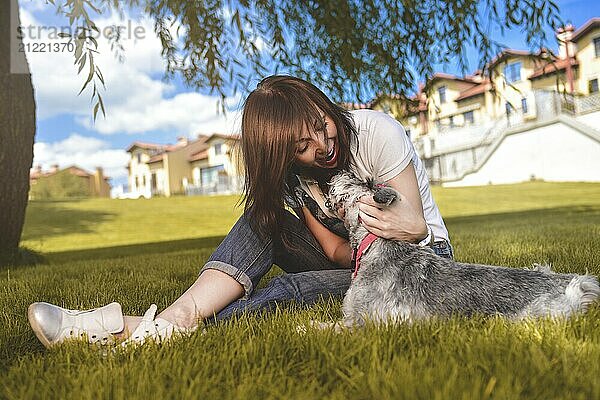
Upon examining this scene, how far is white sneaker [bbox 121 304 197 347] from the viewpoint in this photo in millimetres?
2564

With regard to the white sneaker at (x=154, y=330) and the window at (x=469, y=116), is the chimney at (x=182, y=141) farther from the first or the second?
the white sneaker at (x=154, y=330)

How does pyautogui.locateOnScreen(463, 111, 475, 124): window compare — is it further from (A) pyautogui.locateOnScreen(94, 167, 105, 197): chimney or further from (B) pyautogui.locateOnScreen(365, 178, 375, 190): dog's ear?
(B) pyautogui.locateOnScreen(365, 178, 375, 190): dog's ear

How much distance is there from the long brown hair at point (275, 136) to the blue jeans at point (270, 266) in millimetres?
120

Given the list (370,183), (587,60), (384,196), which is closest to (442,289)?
(384,196)

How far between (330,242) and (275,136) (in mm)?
Result: 940

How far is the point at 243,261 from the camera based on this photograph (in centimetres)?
326

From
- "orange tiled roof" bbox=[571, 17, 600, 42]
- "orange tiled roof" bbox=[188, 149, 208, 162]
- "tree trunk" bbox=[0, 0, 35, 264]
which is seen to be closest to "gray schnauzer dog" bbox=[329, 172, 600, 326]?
"tree trunk" bbox=[0, 0, 35, 264]

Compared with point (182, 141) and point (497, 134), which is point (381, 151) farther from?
Result: point (182, 141)

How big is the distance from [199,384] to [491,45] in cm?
567

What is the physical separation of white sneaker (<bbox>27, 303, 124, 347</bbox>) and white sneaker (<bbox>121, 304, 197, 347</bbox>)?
136 mm

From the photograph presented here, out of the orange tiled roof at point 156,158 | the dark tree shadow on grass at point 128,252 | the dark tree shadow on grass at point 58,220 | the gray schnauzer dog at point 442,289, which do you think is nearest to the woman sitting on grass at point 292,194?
the gray schnauzer dog at point 442,289

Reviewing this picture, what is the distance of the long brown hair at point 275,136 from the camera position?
3.12m

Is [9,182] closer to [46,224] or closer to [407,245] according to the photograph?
[407,245]

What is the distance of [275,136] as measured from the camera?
3121 millimetres
